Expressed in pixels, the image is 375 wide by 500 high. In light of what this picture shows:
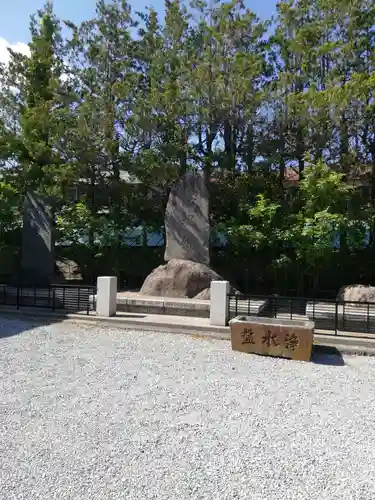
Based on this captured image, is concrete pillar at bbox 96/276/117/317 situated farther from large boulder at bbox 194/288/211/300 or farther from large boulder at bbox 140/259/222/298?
large boulder at bbox 194/288/211/300

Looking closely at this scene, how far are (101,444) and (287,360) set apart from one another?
12.8 feet

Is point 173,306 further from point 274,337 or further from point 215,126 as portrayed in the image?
point 215,126

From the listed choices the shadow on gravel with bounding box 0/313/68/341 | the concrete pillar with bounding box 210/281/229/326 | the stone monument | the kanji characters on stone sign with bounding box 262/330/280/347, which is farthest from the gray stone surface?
the kanji characters on stone sign with bounding box 262/330/280/347

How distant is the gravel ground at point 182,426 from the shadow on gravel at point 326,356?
6cm

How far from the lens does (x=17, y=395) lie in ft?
16.5

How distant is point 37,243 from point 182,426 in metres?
10.5

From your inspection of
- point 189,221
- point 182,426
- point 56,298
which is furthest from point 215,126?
point 182,426

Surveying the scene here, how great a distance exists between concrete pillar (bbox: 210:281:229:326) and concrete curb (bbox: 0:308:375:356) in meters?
0.22

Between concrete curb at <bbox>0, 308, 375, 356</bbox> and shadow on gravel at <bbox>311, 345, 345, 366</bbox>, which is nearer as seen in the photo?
shadow on gravel at <bbox>311, 345, 345, 366</bbox>

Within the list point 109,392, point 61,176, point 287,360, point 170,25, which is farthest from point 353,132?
point 109,392

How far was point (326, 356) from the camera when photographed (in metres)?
7.18

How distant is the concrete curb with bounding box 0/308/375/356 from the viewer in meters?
7.34

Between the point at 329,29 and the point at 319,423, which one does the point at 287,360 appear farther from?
the point at 329,29

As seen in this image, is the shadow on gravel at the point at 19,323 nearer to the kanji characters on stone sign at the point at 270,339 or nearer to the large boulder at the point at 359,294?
the kanji characters on stone sign at the point at 270,339
